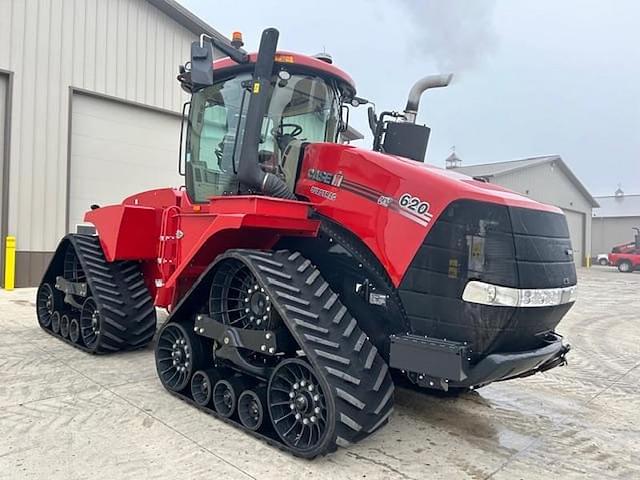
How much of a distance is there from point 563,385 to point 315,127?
3678mm

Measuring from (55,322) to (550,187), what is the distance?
28733 millimetres

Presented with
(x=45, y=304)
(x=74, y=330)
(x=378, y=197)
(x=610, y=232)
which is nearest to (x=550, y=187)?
(x=610, y=232)

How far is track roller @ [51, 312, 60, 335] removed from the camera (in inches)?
249

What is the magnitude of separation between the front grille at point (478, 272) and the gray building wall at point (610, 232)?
4358 centimetres

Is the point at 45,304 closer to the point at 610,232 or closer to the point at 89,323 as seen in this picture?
the point at 89,323

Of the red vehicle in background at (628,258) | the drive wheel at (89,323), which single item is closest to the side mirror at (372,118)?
the drive wheel at (89,323)

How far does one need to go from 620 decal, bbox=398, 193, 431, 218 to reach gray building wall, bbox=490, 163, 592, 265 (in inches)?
911

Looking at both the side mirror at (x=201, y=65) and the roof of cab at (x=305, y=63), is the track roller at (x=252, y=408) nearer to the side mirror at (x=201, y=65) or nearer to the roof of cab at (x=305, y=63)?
the side mirror at (x=201, y=65)

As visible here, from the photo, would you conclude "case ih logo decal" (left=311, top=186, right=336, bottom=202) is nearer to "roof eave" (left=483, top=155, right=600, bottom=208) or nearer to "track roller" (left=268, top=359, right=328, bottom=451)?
"track roller" (left=268, top=359, right=328, bottom=451)

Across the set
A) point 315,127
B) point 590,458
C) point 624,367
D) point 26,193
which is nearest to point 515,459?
point 590,458

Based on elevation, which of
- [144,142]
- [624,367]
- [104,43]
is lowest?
[624,367]

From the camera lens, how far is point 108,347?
17.9ft

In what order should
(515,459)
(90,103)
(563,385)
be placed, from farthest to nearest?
(90,103) → (563,385) → (515,459)

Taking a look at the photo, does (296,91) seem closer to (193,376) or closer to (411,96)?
(411,96)
